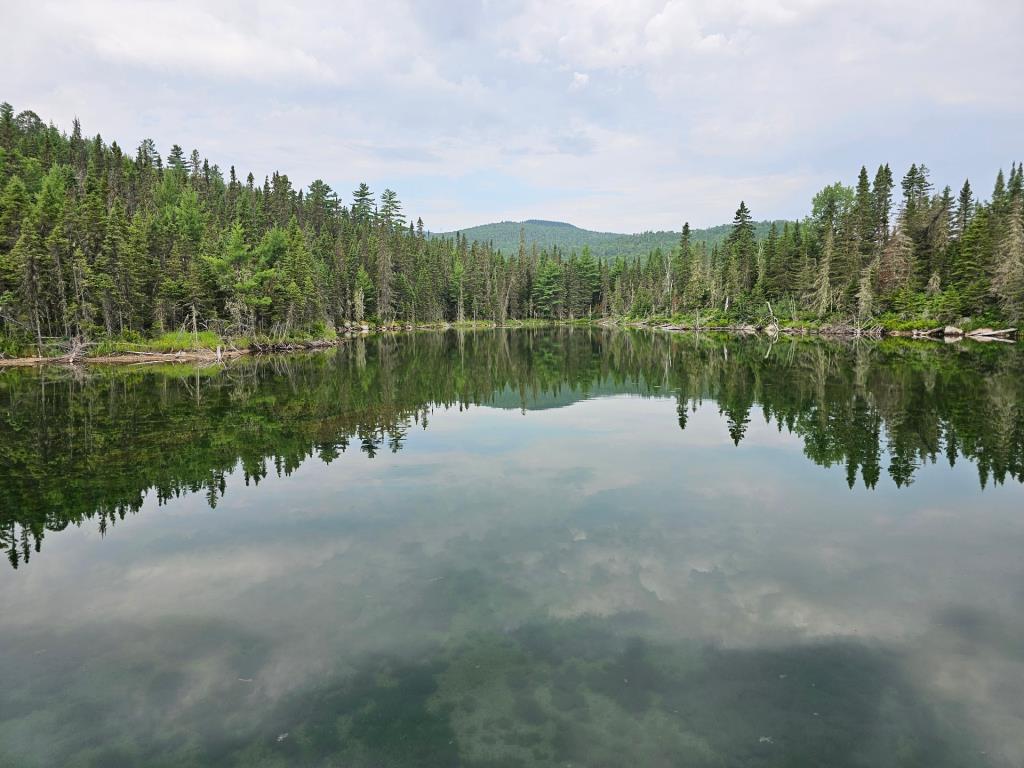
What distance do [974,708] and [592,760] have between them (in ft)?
16.5

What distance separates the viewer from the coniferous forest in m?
58.1

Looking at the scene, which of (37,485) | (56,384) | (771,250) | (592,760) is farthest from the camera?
(771,250)

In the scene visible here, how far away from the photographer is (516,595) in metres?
10.1

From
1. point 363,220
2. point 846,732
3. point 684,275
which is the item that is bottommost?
point 846,732

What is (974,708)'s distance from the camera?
7141 millimetres

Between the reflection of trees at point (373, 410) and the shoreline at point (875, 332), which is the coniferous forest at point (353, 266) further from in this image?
the reflection of trees at point (373, 410)

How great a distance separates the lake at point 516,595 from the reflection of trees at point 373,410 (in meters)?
0.22

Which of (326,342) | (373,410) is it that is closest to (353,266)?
(326,342)

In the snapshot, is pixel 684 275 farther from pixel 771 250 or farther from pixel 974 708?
pixel 974 708

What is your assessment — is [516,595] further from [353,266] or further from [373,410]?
[353,266]

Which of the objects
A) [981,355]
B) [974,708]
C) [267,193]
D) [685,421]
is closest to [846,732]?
[974,708]

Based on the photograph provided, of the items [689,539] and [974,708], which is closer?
[974,708]

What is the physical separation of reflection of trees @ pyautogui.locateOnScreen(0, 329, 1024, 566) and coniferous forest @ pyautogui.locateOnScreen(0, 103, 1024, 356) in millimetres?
17332

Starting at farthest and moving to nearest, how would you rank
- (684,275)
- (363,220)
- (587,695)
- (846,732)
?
(363,220)
(684,275)
(587,695)
(846,732)
